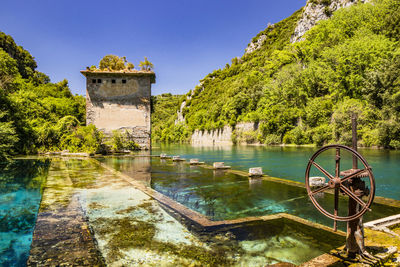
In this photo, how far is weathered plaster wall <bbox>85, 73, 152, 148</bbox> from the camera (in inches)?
884

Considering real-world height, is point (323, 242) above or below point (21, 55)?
below

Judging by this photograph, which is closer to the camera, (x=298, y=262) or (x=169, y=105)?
(x=298, y=262)

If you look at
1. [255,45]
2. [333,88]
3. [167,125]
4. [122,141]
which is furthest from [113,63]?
[167,125]

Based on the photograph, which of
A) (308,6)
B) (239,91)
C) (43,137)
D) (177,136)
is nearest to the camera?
(43,137)

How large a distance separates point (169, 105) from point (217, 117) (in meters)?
84.4

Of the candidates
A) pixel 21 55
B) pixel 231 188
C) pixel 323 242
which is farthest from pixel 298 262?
pixel 21 55

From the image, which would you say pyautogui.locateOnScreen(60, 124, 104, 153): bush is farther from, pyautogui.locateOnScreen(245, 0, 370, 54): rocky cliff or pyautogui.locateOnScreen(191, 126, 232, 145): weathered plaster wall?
pyautogui.locateOnScreen(245, 0, 370, 54): rocky cliff

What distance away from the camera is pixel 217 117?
71.4m

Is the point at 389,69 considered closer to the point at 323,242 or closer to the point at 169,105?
the point at 323,242

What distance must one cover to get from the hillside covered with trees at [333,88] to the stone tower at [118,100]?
23.9 meters

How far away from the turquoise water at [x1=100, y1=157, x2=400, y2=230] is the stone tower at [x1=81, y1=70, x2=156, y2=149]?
47.2 ft

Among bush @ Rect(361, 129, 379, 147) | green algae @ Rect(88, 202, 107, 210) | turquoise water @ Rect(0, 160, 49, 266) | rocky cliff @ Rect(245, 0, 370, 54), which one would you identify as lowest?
turquoise water @ Rect(0, 160, 49, 266)

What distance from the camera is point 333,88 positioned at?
40812mm

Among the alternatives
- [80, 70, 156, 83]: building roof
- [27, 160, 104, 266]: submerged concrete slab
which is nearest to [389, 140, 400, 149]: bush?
[80, 70, 156, 83]: building roof
